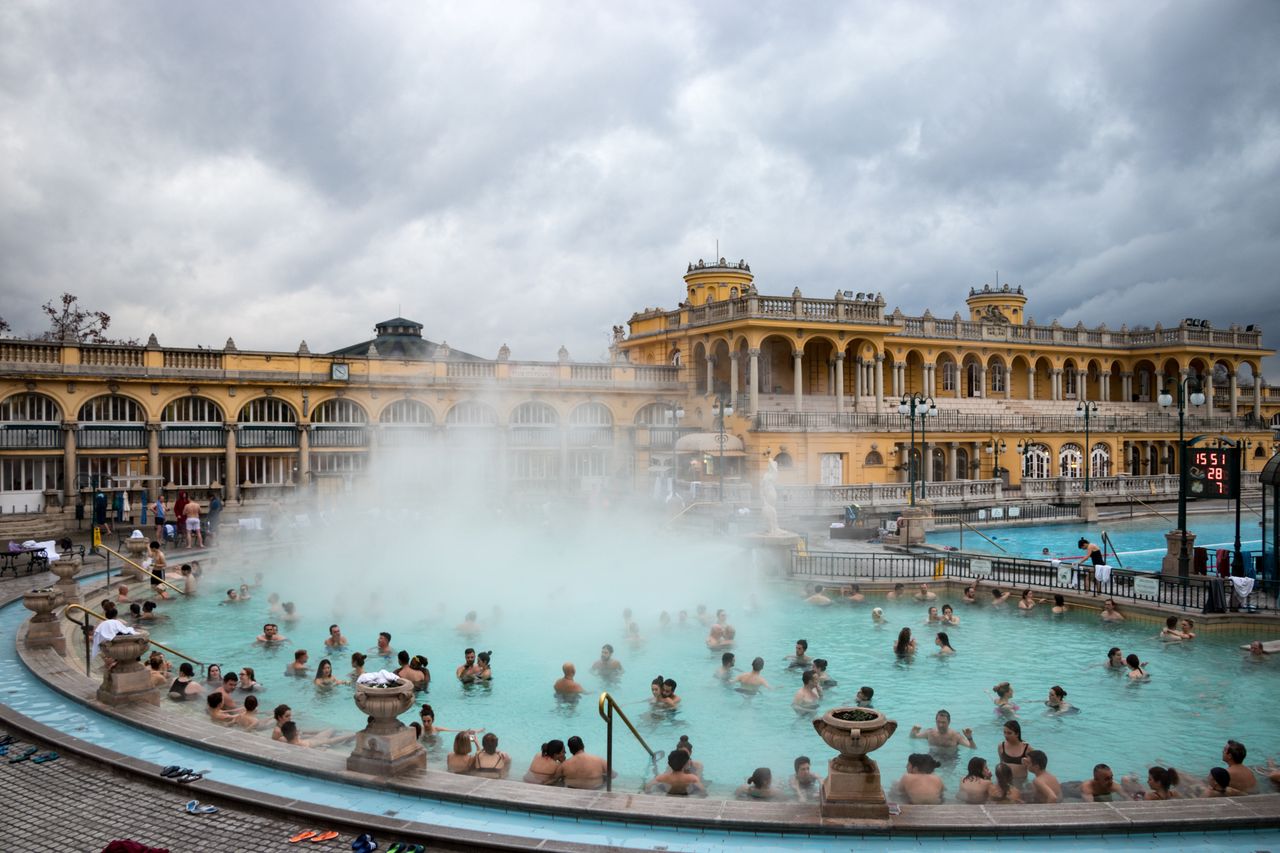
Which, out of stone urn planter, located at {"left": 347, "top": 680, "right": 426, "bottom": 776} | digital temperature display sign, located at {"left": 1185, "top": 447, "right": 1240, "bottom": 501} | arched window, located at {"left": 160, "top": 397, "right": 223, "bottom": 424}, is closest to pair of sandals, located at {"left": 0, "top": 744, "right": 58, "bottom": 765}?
stone urn planter, located at {"left": 347, "top": 680, "right": 426, "bottom": 776}

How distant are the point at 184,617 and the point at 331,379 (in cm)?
1664

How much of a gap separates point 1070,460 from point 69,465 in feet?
140

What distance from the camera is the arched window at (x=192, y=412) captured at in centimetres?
3166

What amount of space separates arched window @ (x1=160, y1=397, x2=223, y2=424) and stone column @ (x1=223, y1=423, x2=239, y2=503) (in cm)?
57

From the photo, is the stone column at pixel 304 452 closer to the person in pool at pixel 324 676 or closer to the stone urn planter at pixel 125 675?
the person in pool at pixel 324 676

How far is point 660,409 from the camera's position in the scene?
135ft

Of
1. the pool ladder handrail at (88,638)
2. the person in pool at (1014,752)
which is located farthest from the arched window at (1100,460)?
the pool ladder handrail at (88,638)

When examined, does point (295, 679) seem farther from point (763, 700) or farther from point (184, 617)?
point (763, 700)

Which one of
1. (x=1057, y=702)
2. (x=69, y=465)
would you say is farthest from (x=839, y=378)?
(x=69, y=465)

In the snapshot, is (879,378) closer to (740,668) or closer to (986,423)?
(986,423)

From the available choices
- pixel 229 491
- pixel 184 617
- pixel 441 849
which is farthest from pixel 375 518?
pixel 441 849

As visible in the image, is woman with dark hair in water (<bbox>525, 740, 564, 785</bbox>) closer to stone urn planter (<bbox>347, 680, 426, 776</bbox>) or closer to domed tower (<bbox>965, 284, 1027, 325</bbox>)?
stone urn planter (<bbox>347, 680, 426, 776</bbox>)

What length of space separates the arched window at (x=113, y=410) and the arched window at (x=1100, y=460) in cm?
4230

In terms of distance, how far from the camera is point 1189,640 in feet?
52.3
